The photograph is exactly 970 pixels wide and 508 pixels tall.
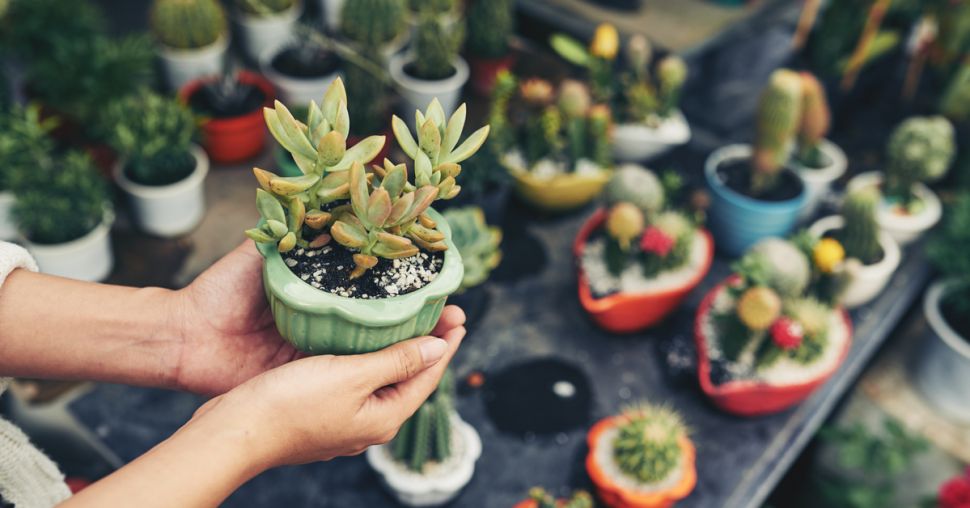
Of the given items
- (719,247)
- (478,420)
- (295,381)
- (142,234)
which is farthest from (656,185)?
(142,234)

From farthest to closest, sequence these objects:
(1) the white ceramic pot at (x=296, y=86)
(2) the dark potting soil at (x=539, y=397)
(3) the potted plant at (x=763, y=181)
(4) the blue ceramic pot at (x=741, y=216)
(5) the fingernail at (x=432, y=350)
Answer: (1) the white ceramic pot at (x=296, y=86)
(4) the blue ceramic pot at (x=741, y=216)
(3) the potted plant at (x=763, y=181)
(2) the dark potting soil at (x=539, y=397)
(5) the fingernail at (x=432, y=350)

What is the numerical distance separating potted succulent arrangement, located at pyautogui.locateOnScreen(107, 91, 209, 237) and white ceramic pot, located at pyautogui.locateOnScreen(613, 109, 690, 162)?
3.97ft

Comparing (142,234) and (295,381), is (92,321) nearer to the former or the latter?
(295,381)

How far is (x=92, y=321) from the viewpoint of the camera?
3.56 feet

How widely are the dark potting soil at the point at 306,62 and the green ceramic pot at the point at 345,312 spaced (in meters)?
1.53


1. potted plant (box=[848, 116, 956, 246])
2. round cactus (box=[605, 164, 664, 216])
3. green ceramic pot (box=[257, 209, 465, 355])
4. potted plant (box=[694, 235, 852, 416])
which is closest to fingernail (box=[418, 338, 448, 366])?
green ceramic pot (box=[257, 209, 465, 355])

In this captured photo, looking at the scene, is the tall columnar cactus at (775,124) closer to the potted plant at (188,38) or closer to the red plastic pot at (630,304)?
the red plastic pot at (630,304)

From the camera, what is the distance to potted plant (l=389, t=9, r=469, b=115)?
2365 mm

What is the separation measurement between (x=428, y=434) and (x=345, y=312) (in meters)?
0.57

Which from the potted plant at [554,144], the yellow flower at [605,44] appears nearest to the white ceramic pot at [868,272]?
the potted plant at [554,144]

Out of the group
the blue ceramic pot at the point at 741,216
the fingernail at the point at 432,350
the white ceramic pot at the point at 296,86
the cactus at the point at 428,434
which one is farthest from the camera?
the white ceramic pot at the point at 296,86

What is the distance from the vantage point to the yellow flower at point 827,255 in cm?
175

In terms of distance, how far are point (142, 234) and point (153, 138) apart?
0.29 m

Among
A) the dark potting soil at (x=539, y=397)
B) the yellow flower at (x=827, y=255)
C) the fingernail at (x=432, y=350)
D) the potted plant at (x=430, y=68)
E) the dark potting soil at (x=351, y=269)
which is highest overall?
the dark potting soil at (x=351, y=269)
